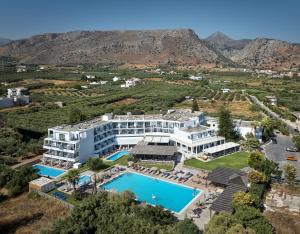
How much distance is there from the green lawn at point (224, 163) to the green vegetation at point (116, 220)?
16845 mm

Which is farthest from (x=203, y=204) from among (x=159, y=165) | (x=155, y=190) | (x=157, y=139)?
(x=157, y=139)

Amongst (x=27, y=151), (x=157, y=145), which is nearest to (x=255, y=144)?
(x=157, y=145)

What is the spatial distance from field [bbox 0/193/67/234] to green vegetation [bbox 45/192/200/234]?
4.00 m

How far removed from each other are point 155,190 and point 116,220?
40.7 ft

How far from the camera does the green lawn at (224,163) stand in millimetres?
44719

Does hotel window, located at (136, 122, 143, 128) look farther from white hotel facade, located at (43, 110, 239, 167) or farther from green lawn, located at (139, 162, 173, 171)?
green lawn, located at (139, 162, 173, 171)

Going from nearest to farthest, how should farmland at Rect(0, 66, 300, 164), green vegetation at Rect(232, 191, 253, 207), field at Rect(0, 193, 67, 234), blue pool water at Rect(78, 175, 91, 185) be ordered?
green vegetation at Rect(232, 191, 253, 207), field at Rect(0, 193, 67, 234), blue pool water at Rect(78, 175, 91, 185), farmland at Rect(0, 66, 300, 164)

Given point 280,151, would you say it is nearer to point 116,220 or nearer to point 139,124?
point 139,124

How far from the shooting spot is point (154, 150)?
47531 mm

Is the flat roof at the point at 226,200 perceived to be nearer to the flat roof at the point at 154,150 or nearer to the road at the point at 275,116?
the flat roof at the point at 154,150

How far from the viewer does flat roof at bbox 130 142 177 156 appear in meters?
46.3

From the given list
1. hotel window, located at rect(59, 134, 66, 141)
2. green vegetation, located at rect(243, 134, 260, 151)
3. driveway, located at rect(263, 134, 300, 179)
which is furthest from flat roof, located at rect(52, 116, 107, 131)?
driveway, located at rect(263, 134, 300, 179)

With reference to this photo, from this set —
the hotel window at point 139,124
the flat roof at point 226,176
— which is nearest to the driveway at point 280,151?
the flat roof at point 226,176

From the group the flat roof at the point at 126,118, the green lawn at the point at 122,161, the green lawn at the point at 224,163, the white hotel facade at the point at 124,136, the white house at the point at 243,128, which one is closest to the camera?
the green lawn at the point at 224,163
